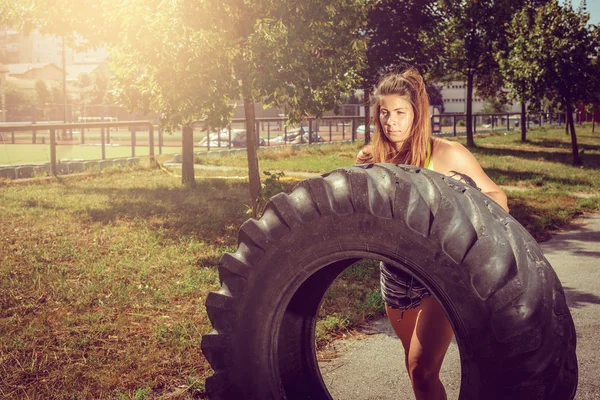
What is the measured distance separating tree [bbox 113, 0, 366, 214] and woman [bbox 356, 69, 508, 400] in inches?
179

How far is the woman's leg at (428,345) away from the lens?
9.24 feet

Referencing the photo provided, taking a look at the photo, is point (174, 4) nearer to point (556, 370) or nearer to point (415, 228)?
point (415, 228)

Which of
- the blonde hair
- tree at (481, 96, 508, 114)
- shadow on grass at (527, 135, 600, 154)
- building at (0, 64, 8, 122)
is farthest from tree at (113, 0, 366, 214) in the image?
tree at (481, 96, 508, 114)

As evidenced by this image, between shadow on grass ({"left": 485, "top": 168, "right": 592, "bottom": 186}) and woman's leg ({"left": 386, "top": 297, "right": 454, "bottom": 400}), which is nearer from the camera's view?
woman's leg ({"left": 386, "top": 297, "right": 454, "bottom": 400})

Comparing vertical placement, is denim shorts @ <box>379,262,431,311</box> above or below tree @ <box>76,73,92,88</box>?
below

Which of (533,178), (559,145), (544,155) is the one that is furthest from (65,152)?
(559,145)

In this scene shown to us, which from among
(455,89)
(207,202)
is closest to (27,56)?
(455,89)

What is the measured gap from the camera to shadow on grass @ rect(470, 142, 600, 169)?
1975 centimetres

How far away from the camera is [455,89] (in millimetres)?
104938

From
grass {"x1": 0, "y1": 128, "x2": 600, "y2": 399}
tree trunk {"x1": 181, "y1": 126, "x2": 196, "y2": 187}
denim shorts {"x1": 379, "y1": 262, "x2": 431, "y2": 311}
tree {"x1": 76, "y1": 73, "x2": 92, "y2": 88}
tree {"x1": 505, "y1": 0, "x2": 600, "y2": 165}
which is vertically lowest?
grass {"x1": 0, "y1": 128, "x2": 600, "y2": 399}

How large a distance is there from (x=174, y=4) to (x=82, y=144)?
27.0 m

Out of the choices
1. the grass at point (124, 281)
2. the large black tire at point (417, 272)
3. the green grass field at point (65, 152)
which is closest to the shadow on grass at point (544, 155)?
the grass at point (124, 281)

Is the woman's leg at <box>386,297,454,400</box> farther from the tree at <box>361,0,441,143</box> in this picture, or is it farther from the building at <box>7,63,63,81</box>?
the building at <box>7,63,63,81</box>

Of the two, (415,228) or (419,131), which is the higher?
(419,131)
